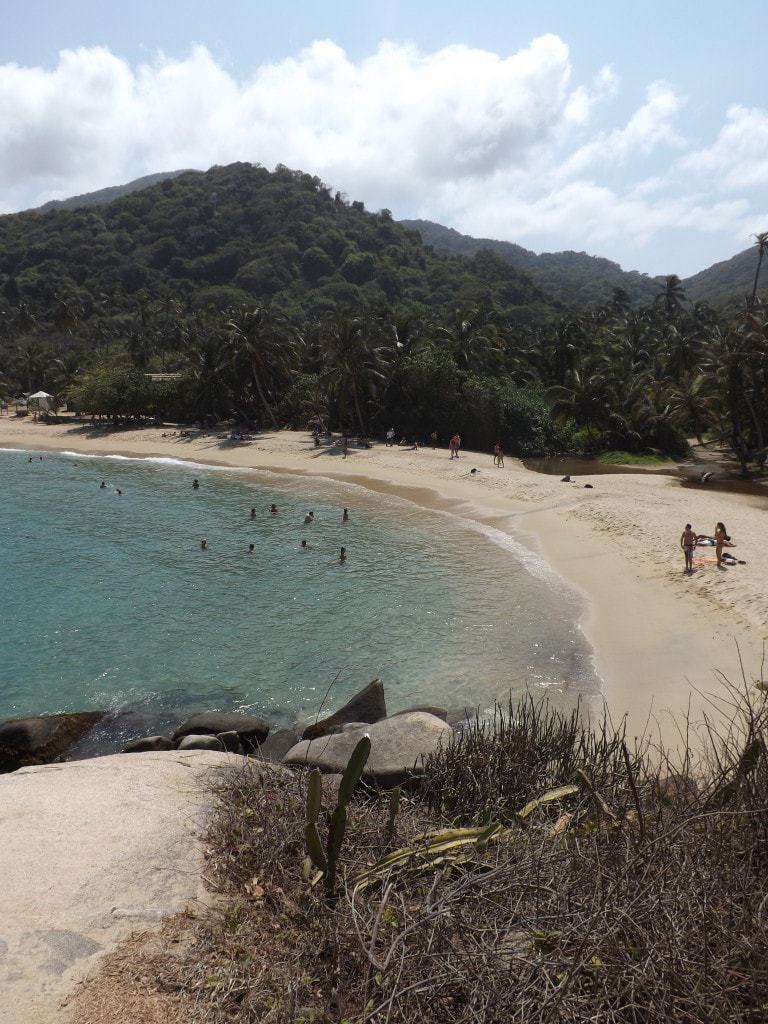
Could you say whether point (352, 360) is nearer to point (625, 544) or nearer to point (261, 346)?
point (261, 346)

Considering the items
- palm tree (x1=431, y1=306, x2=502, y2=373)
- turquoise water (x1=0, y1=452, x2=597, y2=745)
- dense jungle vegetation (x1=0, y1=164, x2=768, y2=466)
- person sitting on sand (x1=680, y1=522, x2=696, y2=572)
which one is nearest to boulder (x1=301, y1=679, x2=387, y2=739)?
turquoise water (x1=0, y1=452, x2=597, y2=745)

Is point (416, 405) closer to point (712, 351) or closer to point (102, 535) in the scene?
point (712, 351)

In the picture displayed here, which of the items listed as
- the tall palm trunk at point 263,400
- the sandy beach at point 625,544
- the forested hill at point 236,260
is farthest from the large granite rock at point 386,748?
the forested hill at point 236,260

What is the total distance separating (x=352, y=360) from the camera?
Answer: 140ft

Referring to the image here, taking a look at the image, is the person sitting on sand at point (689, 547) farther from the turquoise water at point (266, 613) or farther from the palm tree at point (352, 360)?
the palm tree at point (352, 360)

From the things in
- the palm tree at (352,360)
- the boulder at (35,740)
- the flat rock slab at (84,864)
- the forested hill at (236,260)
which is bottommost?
the boulder at (35,740)

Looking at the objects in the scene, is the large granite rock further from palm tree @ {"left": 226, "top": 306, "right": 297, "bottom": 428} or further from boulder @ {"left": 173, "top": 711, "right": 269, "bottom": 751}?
palm tree @ {"left": 226, "top": 306, "right": 297, "bottom": 428}

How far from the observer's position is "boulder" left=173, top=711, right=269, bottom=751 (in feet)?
37.2

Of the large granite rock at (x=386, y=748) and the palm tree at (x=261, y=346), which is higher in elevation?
the palm tree at (x=261, y=346)

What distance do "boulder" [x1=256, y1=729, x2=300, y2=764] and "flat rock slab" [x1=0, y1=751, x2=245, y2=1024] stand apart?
2416 millimetres

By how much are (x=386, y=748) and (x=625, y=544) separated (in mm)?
16049

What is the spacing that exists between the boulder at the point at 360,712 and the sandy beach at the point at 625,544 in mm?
4273

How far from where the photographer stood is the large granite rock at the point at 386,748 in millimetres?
7637

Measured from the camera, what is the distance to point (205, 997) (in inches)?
169
